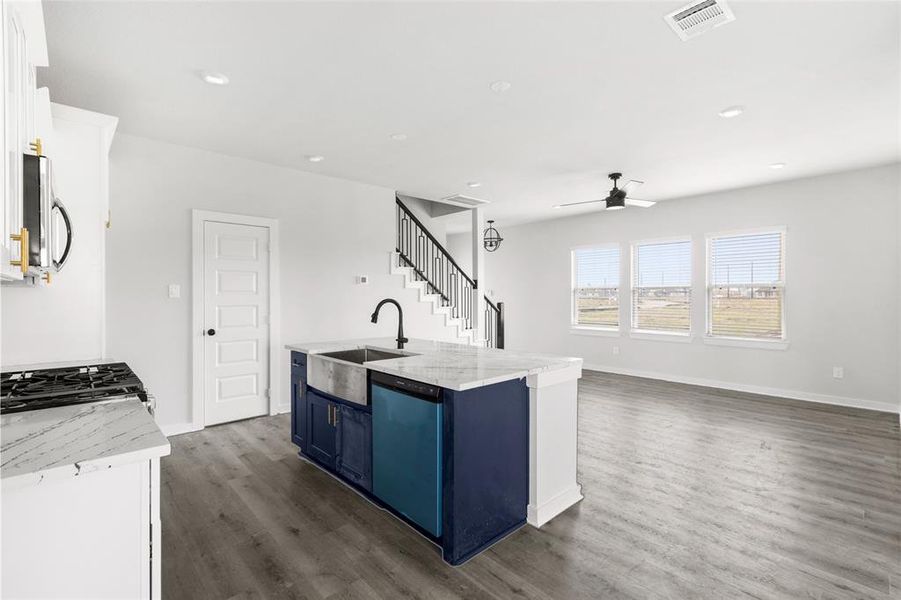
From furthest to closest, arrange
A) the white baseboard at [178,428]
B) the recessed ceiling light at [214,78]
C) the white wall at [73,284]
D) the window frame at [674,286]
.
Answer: the window frame at [674,286]
the white baseboard at [178,428]
the recessed ceiling light at [214,78]
the white wall at [73,284]

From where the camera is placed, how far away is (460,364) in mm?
2627

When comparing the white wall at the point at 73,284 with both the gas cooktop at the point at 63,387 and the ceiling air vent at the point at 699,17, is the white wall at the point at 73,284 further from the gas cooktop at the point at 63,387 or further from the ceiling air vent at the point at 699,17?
the ceiling air vent at the point at 699,17

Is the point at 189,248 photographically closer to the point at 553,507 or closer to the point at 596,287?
the point at 553,507

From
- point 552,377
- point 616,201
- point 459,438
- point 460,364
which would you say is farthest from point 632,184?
point 459,438

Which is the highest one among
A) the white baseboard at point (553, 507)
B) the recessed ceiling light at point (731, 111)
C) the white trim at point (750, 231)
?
the recessed ceiling light at point (731, 111)

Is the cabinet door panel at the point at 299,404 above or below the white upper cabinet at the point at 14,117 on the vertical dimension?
below

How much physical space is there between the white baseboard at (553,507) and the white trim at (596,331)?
193 inches

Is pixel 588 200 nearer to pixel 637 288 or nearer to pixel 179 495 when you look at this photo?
pixel 637 288

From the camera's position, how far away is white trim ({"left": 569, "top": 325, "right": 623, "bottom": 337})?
7387 mm

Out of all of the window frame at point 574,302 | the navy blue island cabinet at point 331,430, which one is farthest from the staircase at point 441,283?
the navy blue island cabinet at point 331,430

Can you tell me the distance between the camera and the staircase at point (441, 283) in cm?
651

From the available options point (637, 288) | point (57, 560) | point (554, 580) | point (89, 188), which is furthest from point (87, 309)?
point (637, 288)

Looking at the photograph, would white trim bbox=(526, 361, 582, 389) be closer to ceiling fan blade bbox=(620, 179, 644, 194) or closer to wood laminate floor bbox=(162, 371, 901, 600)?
wood laminate floor bbox=(162, 371, 901, 600)

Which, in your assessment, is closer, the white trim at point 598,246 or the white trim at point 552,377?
the white trim at point 552,377
